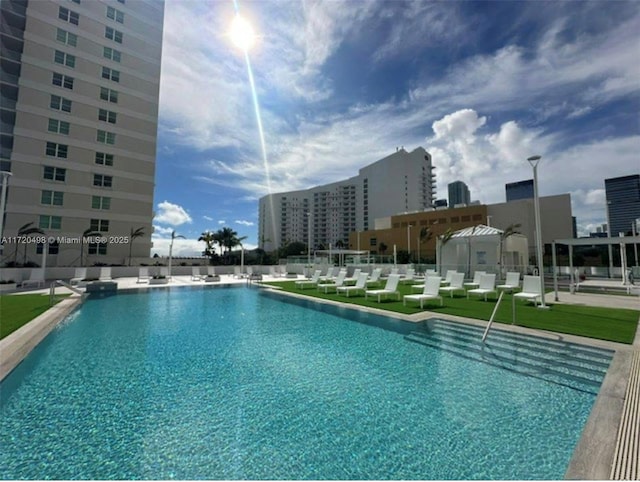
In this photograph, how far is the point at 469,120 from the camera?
18.3 m

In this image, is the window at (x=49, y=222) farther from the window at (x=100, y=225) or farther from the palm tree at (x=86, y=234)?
the window at (x=100, y=225)

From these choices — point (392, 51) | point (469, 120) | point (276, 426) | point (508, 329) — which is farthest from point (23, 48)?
point (508, 329)

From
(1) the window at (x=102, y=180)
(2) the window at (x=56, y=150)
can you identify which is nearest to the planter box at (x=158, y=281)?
(1) the window at (x=102, y=180)

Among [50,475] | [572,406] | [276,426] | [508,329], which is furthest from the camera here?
[508,329]

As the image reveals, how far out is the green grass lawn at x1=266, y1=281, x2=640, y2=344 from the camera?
22.4 ft

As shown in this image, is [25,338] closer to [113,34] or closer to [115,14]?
[113,34]

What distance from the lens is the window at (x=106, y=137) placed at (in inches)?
1137

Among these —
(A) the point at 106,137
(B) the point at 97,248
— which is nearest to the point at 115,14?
(A) the point at 106,137

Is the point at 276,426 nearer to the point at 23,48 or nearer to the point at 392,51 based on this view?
the point at 392,51

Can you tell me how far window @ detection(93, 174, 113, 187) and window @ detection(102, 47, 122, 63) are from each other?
1195 centimetres

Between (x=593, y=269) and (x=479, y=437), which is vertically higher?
(x=593, y=269)

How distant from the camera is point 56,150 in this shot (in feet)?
87.6

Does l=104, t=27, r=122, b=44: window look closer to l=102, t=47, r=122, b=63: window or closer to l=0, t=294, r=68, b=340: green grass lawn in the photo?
l=102, t=47, r=122, b=63: window

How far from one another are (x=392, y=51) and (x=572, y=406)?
14.0 meters
